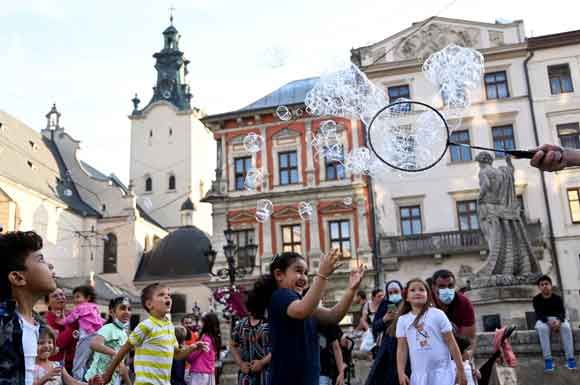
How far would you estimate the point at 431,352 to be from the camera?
5.05m

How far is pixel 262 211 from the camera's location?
93.2 ft

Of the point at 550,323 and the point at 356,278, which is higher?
the point at 356,278

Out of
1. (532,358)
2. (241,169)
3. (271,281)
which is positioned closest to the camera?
(271,281)

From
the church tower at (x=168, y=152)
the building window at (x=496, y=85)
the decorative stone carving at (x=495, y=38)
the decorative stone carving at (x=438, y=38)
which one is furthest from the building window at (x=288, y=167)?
the church tower at (x=168, y=152)

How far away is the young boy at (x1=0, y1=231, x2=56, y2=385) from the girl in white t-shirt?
327cm

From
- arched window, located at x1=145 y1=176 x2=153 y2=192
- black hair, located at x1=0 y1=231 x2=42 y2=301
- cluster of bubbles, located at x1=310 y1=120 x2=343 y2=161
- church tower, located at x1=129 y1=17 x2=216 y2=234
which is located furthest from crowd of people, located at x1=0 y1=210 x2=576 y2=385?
arched window, located at x1=145 y1=176 x2=153 y2=192

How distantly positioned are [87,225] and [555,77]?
35.5 m

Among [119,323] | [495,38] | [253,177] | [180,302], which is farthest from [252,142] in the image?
[119,323]

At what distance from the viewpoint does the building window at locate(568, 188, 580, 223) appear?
26.0m

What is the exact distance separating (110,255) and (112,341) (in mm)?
41865

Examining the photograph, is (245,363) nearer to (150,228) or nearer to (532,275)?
(532,275)

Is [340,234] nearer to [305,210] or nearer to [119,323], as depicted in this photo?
[305,210]

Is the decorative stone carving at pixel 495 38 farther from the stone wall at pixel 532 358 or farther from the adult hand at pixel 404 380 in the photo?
the adult hand at pixel 404 380

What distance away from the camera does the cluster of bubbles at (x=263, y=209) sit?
28.3 m
